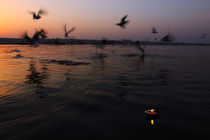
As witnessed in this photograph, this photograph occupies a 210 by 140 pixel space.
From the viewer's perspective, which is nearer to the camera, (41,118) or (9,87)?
(41,118)

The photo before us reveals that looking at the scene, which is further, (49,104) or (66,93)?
(66,93)

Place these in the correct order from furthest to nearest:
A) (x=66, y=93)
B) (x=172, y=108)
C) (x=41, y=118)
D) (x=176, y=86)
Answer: (x=176, y=86) → (x=66, y=93) → (x=172, y=108) → (x=41, y=118)

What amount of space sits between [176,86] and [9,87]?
8550 millimetres

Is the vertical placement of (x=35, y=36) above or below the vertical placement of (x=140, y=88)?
above

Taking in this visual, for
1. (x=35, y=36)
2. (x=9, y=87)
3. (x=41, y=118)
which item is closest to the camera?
(x=41, y=118)

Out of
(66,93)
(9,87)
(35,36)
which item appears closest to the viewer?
(66,93)

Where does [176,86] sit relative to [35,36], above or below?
below

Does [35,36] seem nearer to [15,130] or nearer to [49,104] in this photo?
[49,104]

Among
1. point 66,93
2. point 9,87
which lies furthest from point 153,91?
point 9,87

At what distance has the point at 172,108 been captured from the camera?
19.0 ft

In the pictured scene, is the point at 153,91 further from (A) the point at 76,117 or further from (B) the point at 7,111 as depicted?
(B) the point at 7,111

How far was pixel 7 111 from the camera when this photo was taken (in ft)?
17.4

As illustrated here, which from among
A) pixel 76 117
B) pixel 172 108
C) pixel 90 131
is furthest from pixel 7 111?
pixel 172 108

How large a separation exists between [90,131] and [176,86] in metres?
6.16
